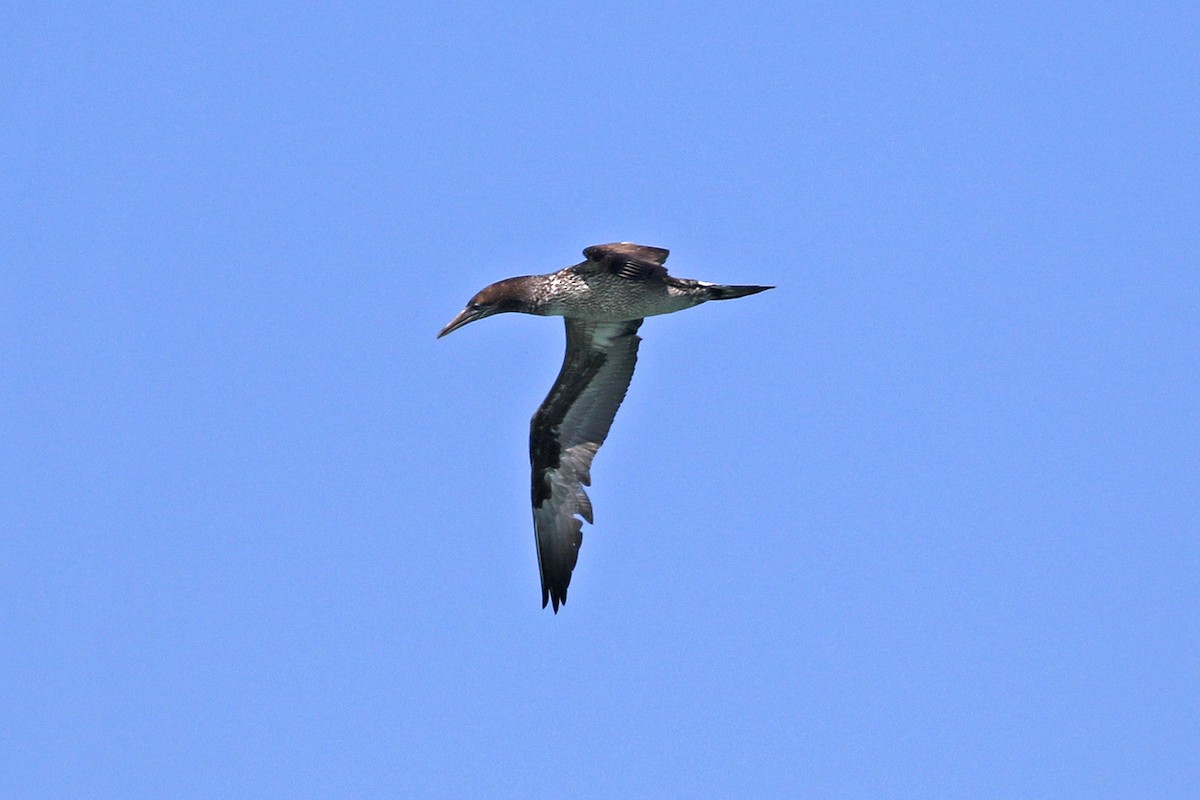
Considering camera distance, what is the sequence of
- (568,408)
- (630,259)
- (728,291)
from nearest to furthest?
(630,259) → (728,291) → (568,408)

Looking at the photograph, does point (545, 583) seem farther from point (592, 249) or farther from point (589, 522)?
point (592, 249)

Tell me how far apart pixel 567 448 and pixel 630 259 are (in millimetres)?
4862

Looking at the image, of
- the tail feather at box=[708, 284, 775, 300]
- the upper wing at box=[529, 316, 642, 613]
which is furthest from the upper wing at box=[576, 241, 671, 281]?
the upper wing at box=[529, 316, 642, 613]

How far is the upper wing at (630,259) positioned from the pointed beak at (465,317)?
2503 mm

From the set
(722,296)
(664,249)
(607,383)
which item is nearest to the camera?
(664,249)

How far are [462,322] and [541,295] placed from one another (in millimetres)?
1169

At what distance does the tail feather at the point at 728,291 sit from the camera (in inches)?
932

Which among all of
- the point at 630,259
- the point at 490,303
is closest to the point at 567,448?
the point at 490,303

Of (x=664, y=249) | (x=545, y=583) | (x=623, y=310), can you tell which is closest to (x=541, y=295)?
(x=623, y=310)

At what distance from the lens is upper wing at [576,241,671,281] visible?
869 inches

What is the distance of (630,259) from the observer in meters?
22.1

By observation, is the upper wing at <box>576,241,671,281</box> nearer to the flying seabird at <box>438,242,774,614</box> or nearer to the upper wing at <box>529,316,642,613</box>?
the flying seabird at <box>438,242,774,614</box>

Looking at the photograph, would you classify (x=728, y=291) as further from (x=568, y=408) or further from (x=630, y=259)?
(x=568, y=408)

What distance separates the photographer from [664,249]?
22141 millimetres
